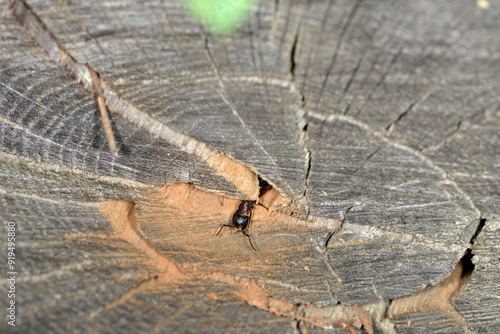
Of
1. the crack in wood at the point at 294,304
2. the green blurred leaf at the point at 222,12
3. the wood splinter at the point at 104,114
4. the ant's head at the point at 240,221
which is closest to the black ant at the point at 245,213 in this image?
the ant's head at the point at 240,221

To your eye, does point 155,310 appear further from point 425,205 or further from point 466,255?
point 466,255

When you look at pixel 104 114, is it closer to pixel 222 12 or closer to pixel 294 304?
pixel 222 12

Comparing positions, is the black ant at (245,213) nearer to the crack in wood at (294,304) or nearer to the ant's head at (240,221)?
the ant's head at (240,221)

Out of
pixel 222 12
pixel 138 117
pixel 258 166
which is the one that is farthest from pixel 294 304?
pixel 222 12

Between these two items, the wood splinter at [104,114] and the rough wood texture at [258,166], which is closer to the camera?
the rough wood texture at [258,166]

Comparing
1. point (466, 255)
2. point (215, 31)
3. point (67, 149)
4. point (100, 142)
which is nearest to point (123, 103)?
point (100, 142)
